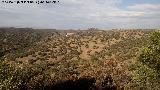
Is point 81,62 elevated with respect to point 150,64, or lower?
lower

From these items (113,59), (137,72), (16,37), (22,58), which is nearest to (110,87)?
(137,72)

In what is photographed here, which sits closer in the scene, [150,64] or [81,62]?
[150,64]

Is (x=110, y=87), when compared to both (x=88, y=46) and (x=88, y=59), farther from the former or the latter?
(x=88, y=46)

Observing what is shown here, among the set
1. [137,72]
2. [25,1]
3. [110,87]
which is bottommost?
[110,87]

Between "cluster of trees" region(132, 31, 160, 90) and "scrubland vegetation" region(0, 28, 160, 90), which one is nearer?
"cluster of trees" region(132, 31, 160, 90)

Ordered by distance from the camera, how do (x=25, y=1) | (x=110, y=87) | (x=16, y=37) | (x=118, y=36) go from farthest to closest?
(x=16, y=37)
(x=118, y=36)
(x=110, y=87)
(x=25, y=1)

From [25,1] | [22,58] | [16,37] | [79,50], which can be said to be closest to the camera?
[25,1]

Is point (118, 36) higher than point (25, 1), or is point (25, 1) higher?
point (25, 1)

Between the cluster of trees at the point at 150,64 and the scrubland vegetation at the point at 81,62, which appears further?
the scrubland vegetation at the point at 81,62
